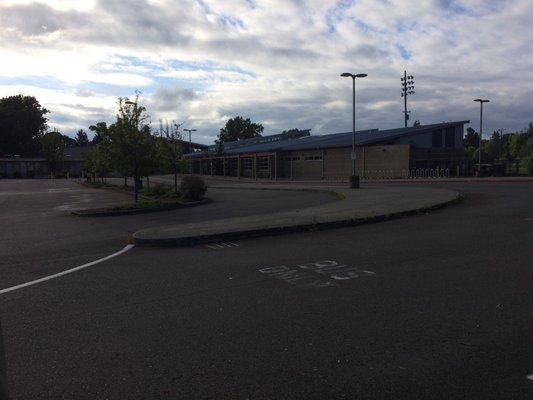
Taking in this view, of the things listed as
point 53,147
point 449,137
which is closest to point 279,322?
point 449,137

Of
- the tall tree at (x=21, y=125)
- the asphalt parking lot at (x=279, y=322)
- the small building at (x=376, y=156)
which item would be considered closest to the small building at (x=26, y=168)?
the tall tree at (x=21, y=125)

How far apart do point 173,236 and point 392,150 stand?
39798 mm

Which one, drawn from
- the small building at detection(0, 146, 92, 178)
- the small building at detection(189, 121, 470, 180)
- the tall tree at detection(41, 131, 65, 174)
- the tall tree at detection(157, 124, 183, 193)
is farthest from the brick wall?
the tall tree at detection(41, 131, 65, 174)

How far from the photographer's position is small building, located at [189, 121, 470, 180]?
47.0m

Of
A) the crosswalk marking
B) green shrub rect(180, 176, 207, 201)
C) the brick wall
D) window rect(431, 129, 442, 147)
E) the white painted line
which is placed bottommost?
the white painted line

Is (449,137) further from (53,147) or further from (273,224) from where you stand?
(53,147)

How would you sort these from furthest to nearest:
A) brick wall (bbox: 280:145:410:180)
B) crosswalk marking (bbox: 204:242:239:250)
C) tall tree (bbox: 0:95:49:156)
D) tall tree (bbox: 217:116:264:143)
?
tall tree (bbox: 217:116:264:143) → tall tree (bbox: 0:95:49:156) → brick wall (bbox: 280:145:410:180) → crosswalk marking (bbox: 204:242:239:250)

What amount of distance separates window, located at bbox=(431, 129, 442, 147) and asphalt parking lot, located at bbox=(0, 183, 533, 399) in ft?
148

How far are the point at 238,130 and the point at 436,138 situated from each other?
318ft

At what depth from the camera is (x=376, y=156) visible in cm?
4894

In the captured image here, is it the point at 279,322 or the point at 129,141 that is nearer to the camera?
the point at 279,322

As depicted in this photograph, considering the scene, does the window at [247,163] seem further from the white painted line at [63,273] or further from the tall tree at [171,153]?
the white painted line at [63,273]

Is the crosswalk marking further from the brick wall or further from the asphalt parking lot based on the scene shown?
the brick wall

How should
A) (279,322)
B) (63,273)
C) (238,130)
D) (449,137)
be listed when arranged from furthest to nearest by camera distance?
(238,130) < (449,137) < (63,273) < (279,322)
